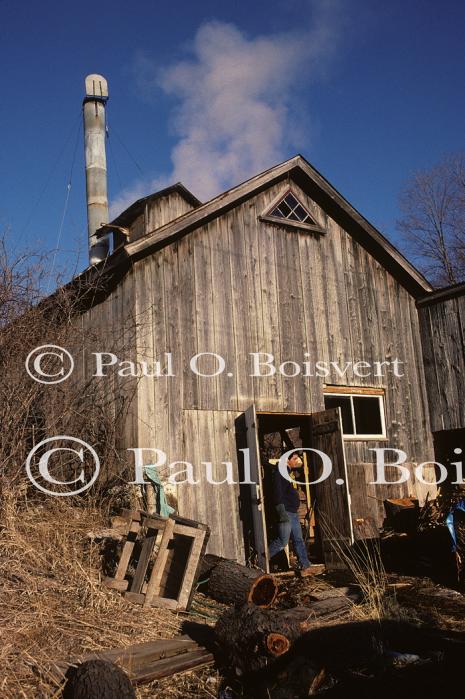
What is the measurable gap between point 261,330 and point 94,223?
8.04m

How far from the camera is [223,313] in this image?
34.1 ft

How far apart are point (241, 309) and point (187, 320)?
1.04m

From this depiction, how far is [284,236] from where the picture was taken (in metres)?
11.4

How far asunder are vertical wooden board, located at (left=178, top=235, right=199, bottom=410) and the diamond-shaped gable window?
2.15m

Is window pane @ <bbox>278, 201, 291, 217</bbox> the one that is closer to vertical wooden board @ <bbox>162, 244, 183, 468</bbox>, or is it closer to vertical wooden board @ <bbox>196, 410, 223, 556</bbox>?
vertical wooden board @ <bbox>162, 244, 183, 468</bbox>

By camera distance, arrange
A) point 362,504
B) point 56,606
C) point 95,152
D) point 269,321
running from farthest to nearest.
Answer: point 95,152 < point 362,504 < point 269,321 < point 56,606

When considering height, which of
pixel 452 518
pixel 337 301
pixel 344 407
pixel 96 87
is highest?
pixel 96 87

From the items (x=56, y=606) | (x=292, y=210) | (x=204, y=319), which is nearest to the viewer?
(x=56, y=606)

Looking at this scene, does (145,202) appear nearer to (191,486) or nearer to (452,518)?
(191,486)

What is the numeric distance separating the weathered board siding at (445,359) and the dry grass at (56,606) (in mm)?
6824

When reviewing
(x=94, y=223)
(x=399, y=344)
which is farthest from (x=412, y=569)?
(x=94, y=223)

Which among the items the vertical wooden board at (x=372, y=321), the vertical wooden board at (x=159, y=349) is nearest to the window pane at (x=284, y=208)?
the vertical wooden board at (x=372, y=321)

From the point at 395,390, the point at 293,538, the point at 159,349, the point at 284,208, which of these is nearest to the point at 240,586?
the point at 293,538

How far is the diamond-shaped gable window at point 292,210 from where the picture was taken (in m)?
11.6
